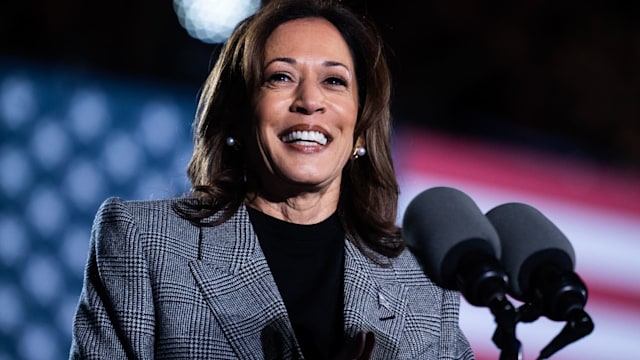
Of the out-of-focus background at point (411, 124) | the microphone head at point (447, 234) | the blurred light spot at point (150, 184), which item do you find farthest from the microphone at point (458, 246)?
the blurred light spot at point (150, 184)

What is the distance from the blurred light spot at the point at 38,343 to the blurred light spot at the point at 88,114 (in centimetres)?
52

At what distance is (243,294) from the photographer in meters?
1.68

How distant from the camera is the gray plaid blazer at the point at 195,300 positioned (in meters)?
1.58

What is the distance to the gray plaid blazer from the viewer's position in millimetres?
1585

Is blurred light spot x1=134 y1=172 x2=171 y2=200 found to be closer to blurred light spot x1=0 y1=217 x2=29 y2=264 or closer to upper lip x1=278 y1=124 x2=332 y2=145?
blurred light spot x1=0 y1=217 x2=29 y2=264

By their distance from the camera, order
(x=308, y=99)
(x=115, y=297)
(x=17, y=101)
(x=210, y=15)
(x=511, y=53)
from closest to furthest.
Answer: (x=115, y=297) → (x=308, y=99) → (x=17, y=101) → (x=210, y=15) → (x=511, y=53)

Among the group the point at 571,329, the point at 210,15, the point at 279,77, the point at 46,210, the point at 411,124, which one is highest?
the point at 210,15

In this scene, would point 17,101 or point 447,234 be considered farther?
point 17,101

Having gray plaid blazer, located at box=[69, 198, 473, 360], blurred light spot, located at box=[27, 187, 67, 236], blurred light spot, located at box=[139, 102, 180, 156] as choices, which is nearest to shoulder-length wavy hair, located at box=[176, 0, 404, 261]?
gray plaid blazer, located at box=[69, 198, 473, 360]

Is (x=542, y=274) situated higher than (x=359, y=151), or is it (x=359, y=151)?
(x=359, y=151)

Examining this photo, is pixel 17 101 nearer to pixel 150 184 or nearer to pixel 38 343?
pixel 150 184

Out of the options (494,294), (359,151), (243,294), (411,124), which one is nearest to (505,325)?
(494,294)

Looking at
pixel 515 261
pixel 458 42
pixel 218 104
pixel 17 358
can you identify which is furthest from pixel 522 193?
pixel 515 261

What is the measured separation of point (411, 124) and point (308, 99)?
3.63ft
